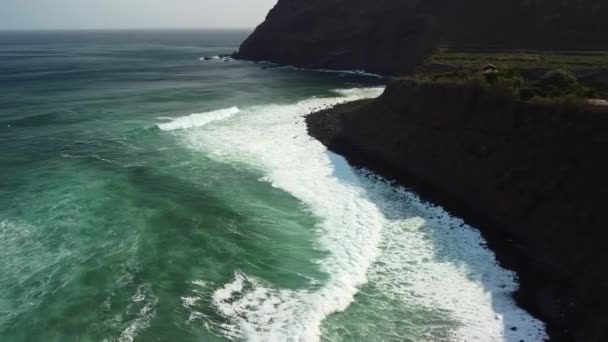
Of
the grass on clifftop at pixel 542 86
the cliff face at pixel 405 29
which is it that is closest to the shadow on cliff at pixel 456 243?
the grass on clifftop at pixel 542 86

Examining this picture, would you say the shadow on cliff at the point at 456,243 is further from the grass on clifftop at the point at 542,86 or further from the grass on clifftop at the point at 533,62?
the grass on clifftop at the point at 533,62

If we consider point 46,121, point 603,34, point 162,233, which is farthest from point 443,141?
point 603,34

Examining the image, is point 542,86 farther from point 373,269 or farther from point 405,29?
point 405,29

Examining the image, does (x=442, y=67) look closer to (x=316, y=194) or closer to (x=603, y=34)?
(x=316, y=194)

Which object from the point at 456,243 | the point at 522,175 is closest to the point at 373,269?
the point at 456,243

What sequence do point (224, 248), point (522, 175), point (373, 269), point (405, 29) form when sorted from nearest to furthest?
1. point (373, 269)
2. point (224, 248)
3. point (522, 175)
4. point (405, 29)

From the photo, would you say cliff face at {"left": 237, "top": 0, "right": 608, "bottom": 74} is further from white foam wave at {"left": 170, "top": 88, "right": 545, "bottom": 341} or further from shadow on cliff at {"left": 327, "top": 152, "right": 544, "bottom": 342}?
white foam wave at {"left": 170, "top": 88, "right": 545, "bottom": 341}
